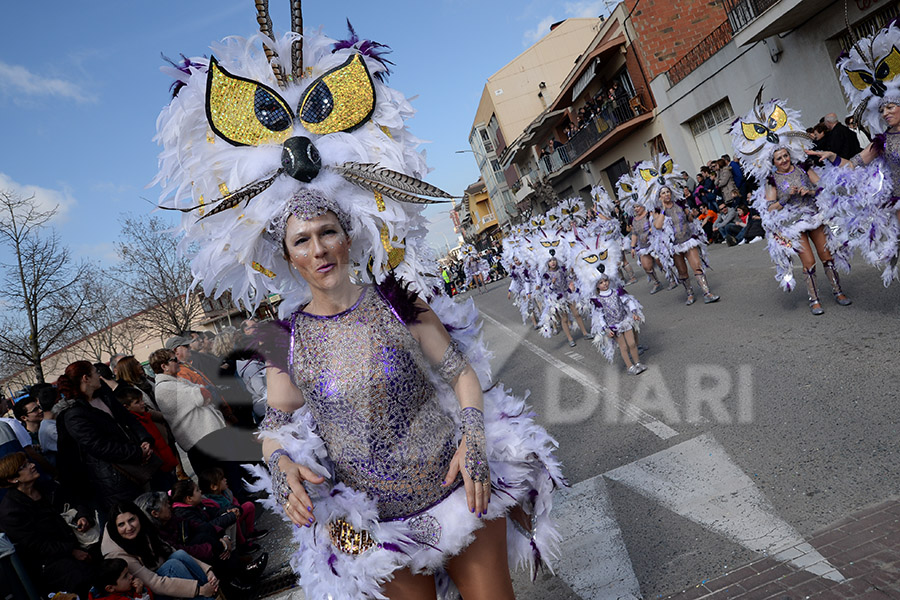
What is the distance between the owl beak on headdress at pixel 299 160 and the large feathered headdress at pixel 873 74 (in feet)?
18.6

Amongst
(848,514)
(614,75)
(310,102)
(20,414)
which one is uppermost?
(614,75)

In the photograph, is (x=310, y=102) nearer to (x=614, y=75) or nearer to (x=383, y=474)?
(x=383, y=474)

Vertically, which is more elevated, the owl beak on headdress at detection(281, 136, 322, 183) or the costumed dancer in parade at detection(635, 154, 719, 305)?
the owl beak on headdress at detection(281, 136, 322, 183)

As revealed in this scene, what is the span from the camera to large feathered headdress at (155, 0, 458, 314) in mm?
2441

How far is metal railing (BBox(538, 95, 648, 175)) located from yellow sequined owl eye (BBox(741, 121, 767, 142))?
19.5 meters

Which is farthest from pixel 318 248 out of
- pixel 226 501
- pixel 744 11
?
pixel 744 11

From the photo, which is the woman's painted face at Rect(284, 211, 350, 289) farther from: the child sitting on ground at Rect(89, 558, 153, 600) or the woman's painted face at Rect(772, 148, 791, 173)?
the woman's painted face at Rect(772, 148, 791, 173)

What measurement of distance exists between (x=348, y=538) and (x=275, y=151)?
1.43m

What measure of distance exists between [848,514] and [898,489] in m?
0.33

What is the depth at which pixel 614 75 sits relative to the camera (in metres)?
28.9

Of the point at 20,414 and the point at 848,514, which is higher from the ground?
the point at 20,414

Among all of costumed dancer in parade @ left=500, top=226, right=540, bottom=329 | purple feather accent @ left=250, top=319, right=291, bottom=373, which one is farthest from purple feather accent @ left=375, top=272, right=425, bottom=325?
costumed dancer in parade @ left=500, top=226, right=540, bottom=329

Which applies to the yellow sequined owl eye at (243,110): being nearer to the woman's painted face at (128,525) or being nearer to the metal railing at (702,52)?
the woman's painted face at (128,525)

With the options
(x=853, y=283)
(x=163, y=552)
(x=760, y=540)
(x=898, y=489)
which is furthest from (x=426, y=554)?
(x=853, y=283)
